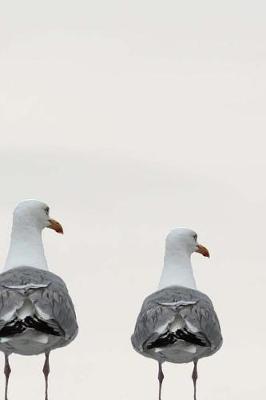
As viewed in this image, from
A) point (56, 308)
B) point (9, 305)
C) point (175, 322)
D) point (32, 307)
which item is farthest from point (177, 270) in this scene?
point (9, 305)

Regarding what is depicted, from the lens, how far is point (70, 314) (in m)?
94.4

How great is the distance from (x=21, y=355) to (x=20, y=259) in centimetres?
180

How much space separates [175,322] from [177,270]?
2354 millimetres

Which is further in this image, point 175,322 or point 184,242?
point 184,242

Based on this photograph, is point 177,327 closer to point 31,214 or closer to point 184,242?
point 184,242

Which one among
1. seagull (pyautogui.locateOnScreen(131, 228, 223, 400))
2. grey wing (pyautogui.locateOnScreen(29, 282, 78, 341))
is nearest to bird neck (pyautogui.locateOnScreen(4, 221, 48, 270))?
grey wing (pyautogui.locateOnScreen(29, 282, 78, 341))

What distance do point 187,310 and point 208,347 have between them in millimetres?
836

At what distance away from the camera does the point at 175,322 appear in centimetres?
9381

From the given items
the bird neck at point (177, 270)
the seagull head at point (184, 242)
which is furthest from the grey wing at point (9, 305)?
the seagull head at point (184, 242)

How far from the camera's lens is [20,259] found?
3755 inches

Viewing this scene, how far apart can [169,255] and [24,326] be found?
3951mm

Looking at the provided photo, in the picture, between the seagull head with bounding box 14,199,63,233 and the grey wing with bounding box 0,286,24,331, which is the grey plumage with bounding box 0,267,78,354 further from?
the seagull head with bounding box 14,199,63,233

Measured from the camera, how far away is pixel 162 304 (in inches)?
3708

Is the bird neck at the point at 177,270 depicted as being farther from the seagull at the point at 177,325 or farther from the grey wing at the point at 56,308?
the grey wing at the point at 56,308
